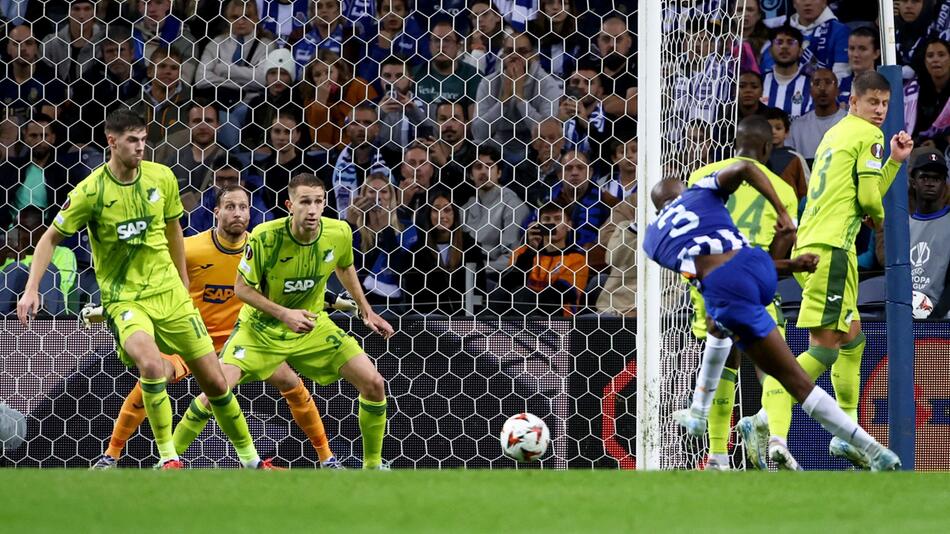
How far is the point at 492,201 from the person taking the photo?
9.65m

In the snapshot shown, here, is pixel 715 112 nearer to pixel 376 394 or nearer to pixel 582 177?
pixel 582 177

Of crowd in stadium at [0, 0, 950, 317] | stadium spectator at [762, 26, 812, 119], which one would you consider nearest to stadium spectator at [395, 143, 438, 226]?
crowd in stadium at [0, 0, 950, 317]

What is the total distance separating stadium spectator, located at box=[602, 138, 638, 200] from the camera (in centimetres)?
969

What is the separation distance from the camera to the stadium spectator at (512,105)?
1005 cm

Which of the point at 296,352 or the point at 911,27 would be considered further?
the point at 911,27

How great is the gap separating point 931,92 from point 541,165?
321 centimetres

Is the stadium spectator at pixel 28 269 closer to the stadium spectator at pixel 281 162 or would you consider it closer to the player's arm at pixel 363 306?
the stadium spectator at pixel 281 162

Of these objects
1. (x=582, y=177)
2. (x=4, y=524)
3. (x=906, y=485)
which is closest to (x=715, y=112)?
(x=582, y=177)

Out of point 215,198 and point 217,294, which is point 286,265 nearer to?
point 217,294

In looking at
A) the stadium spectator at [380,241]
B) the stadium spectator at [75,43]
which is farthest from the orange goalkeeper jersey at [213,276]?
the stadium spectator at [75,43]

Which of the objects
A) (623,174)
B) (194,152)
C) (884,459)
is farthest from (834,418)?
(194,152)

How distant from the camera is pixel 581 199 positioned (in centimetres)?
972

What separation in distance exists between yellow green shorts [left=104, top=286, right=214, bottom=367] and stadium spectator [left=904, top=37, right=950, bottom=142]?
6.06m

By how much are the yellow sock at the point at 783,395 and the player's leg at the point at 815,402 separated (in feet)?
2.80
